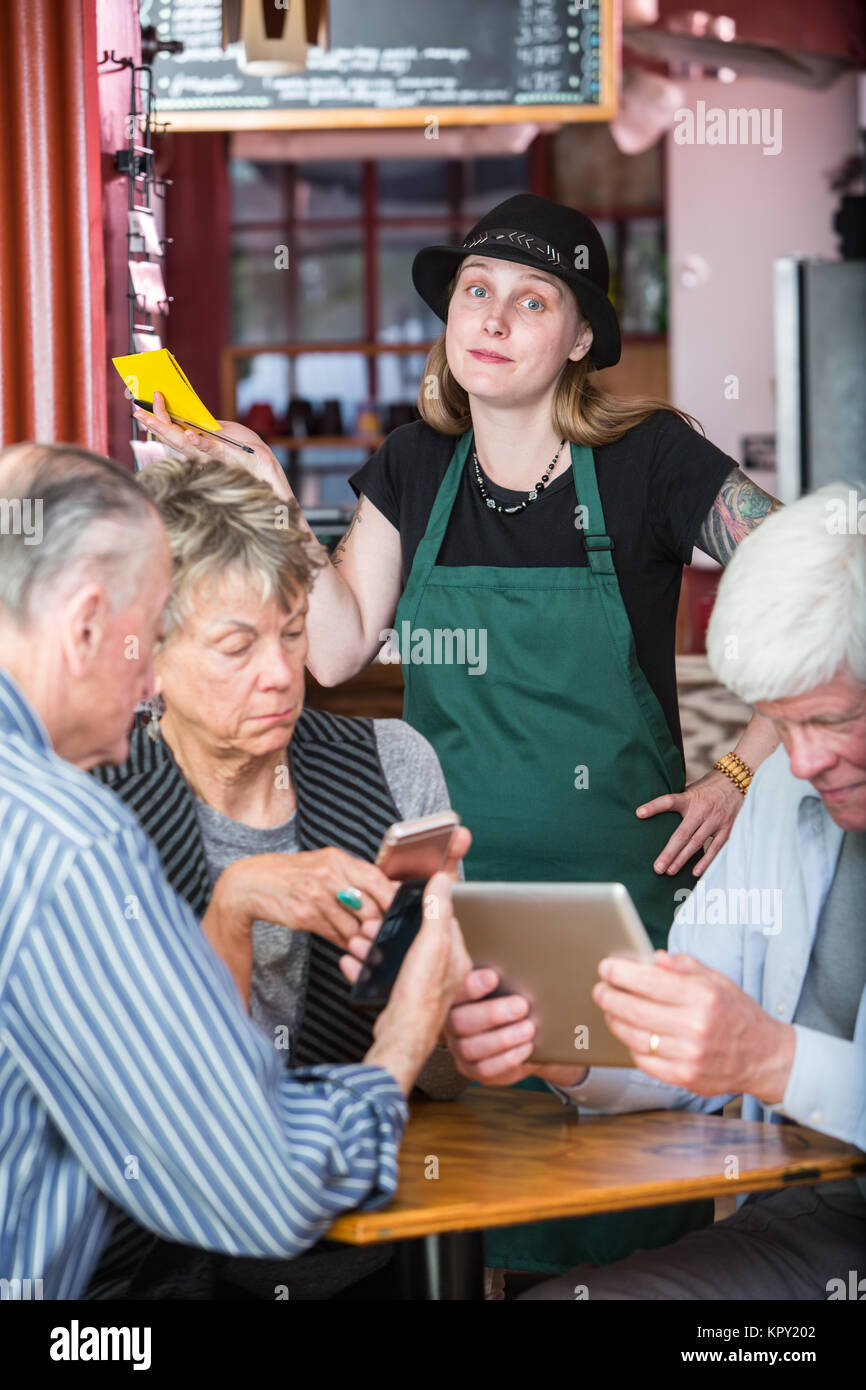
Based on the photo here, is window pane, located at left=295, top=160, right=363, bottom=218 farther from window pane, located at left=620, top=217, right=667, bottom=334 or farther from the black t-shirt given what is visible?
the black t-shirt

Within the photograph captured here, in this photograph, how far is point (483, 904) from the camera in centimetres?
156

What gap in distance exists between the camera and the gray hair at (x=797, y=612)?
5.16 ft

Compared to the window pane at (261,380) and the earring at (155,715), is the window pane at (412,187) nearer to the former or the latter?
the window pane at (261,380)

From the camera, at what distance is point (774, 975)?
5.73ft

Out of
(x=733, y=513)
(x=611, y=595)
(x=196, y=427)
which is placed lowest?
(x=611, y=595)

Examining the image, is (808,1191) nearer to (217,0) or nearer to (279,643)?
(279,643)

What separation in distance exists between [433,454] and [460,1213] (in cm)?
114

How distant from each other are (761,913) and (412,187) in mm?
6158

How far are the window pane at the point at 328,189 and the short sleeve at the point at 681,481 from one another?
5.62 m

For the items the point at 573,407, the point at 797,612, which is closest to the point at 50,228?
the point at 573,407

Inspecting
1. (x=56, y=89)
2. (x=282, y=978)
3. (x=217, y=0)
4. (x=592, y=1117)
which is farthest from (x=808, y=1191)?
(x=217, y=0)

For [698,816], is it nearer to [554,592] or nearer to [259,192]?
[554,592]

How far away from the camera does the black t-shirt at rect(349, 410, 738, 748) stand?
2.12 metres

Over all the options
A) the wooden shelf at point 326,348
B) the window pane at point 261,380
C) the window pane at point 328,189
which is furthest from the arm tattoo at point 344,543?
the window pane at point 328,189
